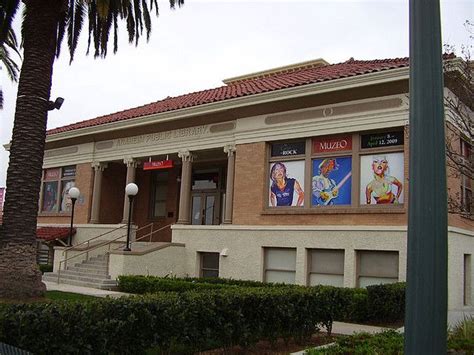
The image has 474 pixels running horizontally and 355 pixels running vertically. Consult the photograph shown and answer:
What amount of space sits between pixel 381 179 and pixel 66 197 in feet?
55.3

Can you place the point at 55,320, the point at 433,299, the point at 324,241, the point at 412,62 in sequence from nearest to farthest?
the point at 433,299 → the point at 412,62 → the point at 55,320 → the point at 324,241

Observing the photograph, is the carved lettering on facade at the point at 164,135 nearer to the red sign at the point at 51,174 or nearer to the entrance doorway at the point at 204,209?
the entrance doorway at the point at 204,209

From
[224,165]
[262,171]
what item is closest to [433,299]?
[262,171]

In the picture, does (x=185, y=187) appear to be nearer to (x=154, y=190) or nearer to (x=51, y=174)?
(x=154, y=190)

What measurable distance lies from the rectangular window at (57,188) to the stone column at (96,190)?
1857 mm

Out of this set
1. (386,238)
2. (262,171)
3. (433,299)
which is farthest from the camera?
(262,171)

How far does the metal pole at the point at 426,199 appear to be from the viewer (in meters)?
3.58

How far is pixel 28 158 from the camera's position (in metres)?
12.1

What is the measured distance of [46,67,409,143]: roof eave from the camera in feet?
53.1

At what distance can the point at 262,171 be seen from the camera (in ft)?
63.6

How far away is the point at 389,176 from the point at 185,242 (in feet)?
27.7

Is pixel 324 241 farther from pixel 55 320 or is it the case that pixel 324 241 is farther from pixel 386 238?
pixel 55 320

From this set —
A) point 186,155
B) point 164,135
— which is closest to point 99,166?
point 164,135

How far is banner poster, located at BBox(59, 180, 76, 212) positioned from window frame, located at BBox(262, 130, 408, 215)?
12.2 m
